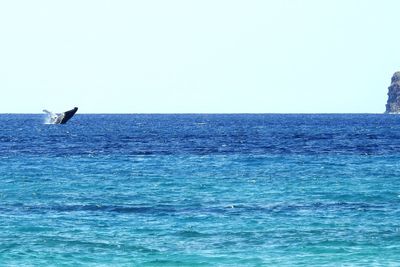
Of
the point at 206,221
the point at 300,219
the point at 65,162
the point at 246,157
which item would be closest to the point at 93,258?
the point at 206,221

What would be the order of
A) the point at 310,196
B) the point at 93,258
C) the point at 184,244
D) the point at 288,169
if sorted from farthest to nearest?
1. the point at 288,169
2. the point at 310,196
3. the point at 184,244
4. the point at 93,258

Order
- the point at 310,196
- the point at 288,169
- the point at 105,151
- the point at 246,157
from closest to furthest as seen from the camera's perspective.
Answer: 1. the point at 310,196
2. the point at 288,169
3. the point at 246,157
4. the point at 105,151

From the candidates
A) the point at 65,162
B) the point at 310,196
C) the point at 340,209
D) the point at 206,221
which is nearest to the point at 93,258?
the point at 206,221

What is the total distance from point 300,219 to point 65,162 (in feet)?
117

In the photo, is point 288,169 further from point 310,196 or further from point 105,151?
point 105,151

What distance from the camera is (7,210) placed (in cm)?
3738

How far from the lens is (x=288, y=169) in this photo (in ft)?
193

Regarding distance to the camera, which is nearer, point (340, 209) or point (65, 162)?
point (340, 209)

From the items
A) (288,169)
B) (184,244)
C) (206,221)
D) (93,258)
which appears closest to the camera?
(93,258)

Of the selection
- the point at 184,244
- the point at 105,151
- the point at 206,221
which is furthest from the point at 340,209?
the point at 105,151

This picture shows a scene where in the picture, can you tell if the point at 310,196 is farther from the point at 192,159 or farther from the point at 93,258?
the point at 192,159

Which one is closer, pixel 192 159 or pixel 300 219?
pixel 300 219

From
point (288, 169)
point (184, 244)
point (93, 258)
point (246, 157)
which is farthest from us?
point (246, 157)

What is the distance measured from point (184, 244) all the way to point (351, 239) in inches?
223
